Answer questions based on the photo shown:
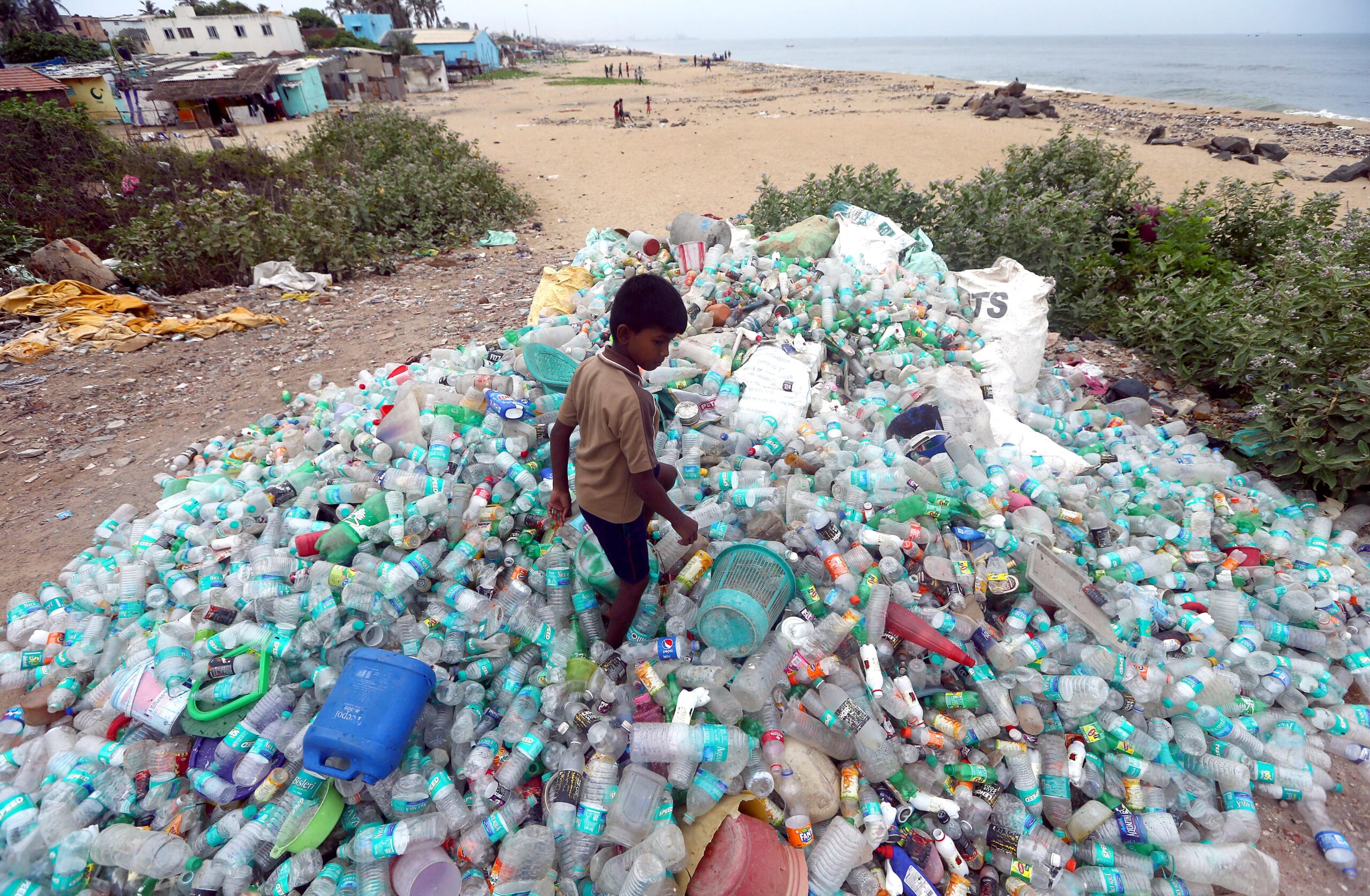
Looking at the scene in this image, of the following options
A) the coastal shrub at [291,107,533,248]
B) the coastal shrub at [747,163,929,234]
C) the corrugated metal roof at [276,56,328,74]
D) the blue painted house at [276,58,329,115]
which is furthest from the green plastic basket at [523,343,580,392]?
the corrugated metal roof at [276,56,328,74]

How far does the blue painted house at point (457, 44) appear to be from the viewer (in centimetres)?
4481

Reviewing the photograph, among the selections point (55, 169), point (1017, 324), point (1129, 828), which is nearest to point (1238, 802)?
point (1129, 828)

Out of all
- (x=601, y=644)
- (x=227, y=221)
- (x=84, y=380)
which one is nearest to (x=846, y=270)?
(x=601, y=644)

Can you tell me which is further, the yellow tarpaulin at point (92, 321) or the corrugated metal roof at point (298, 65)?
the corrugated metal roof at point (298, 65)

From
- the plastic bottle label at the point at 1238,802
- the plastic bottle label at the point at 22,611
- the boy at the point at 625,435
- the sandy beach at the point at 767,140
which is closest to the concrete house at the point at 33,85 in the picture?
the sandy beach at the point at 767,140

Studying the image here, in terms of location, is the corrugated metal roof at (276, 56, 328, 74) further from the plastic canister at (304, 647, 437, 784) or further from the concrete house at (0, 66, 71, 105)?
the plastic canister at (304, 647, 437, 784)

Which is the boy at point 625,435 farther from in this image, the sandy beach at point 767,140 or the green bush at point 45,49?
the green bush at point 45,49

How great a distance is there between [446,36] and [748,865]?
57.6 m

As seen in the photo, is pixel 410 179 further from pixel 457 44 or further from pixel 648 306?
pixel 457 44

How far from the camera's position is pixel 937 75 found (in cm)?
4331

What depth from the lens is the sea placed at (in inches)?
1070

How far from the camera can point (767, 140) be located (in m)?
17.4

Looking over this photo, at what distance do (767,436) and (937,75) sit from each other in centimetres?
5048

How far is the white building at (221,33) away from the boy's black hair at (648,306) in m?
43.6
